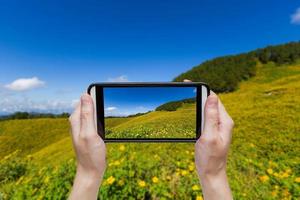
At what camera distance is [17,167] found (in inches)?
205

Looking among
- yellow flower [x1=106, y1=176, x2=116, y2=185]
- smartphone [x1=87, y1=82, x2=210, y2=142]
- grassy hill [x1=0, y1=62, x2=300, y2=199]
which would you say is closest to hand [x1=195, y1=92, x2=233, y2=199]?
smartphone [x1=87, y1=82, x2=210, y2=142]

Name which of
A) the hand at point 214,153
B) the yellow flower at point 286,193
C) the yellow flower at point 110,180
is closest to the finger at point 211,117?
the hand at point 214,153

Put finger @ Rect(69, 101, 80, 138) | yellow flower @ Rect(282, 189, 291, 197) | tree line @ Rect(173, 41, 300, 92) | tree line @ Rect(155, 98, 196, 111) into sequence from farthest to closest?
tree line @ Rect(173, 41, 300, 92)
yellow flower @ Rect(282, 189, 291, 197)
tree line @ Rect(155, 98, 196, 111)
finger @ Rect(69, 101, 80, 138)

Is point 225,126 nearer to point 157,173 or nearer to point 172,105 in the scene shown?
point 172,105

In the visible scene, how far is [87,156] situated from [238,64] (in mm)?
48990

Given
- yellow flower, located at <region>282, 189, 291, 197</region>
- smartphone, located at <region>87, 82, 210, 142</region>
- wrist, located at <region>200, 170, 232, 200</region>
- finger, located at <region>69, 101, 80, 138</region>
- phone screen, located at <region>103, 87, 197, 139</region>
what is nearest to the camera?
wrist, located at <region>200, 170, 232, 200</region>

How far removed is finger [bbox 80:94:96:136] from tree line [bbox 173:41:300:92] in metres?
38.6

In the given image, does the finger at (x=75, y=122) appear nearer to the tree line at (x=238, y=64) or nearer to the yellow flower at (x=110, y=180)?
the yellow flower at (x=110, y=180)

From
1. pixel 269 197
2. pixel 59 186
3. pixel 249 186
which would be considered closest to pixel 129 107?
pixel 59 186

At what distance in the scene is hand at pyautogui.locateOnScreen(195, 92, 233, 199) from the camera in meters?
1.15

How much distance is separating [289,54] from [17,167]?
2000 inches

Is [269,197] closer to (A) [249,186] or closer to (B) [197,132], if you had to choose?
(A) [249,186]

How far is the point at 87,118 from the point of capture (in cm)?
123

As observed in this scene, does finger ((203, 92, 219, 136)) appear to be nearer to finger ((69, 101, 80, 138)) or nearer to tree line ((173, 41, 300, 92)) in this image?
finger ((69, 101, 80, 138))
